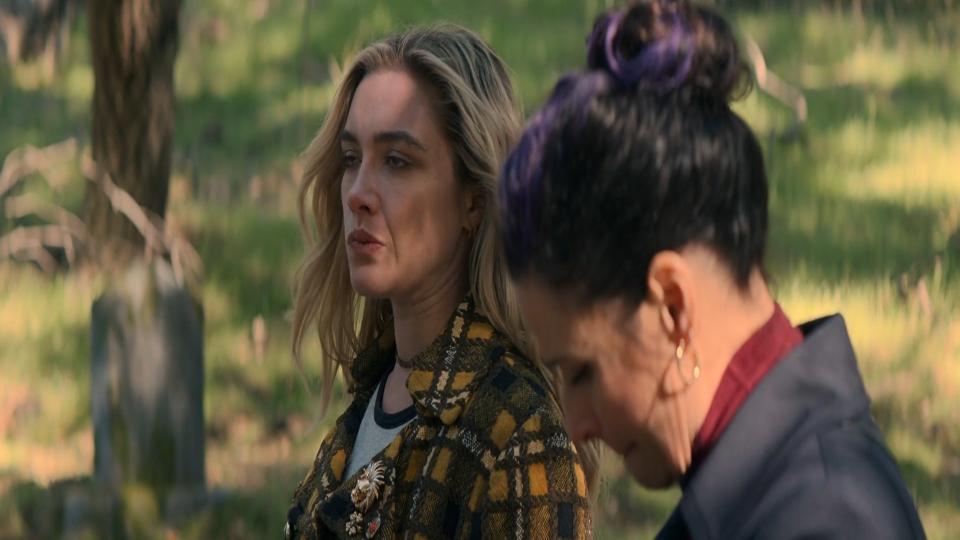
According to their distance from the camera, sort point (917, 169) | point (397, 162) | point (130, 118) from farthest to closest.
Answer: point (917, 169)
point (130, 118)
point (397, 162)

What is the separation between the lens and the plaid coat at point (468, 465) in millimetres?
2631

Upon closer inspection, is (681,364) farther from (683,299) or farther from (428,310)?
(428,310)

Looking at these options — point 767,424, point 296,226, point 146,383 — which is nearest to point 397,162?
point 767,424

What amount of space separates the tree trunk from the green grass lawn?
Answer: 0.21 metres

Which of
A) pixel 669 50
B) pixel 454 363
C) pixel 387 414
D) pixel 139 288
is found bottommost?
pixel 139 288

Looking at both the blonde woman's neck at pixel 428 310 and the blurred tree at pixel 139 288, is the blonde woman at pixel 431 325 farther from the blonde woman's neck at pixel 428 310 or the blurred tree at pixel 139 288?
the blurred tree at pixel 139 288

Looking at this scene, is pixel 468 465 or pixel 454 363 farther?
pixel 454 363

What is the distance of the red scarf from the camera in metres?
1.78

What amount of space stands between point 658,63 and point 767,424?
391mm

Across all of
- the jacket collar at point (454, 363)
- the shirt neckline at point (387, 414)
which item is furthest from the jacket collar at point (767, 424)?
the shirt neckline at point (387, 414)

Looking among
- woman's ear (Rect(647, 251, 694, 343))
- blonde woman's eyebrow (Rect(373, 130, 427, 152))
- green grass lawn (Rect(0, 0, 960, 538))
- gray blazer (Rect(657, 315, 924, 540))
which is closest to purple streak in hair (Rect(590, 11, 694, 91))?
woman's ear (Rect(647, 251, 694, 343))

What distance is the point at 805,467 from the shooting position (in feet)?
5.48

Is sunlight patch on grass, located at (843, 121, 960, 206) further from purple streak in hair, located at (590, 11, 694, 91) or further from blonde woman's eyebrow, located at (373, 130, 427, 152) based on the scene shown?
purple streak in hair, located at (590, 11, 694, 91)

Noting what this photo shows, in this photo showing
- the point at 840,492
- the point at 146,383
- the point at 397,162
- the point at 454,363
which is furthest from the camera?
the point at 146,383
